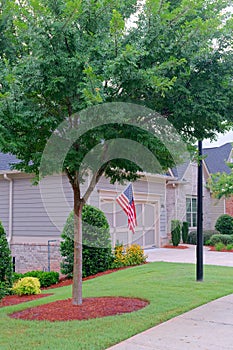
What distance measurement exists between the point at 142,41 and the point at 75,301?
449cm

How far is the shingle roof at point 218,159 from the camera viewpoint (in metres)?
26.9

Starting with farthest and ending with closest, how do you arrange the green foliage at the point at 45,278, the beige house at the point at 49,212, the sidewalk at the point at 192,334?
the beige house at the point at 49,212 < the green foliage at the point at 45,278 < the sidewalk at the point at 192,334

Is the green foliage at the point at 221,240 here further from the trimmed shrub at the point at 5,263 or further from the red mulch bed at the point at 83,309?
the red mulch bed at the point at 83,309

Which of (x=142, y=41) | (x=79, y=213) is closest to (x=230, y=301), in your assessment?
(x=79, y=213)

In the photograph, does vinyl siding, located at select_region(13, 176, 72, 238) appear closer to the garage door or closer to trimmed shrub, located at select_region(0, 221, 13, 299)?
the garage door

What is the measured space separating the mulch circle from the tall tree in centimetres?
233

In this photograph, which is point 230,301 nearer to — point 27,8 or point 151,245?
point 27,8

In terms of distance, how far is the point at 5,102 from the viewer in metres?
5.40

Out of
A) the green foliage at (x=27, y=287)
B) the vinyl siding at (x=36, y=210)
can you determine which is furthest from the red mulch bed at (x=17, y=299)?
the vinyl siding at (x=36, y=210)

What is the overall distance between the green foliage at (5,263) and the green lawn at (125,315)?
1.90 m

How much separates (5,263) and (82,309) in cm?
383

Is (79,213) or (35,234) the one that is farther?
(35,234)

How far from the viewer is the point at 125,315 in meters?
6.28

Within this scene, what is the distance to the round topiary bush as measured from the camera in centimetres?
1215
